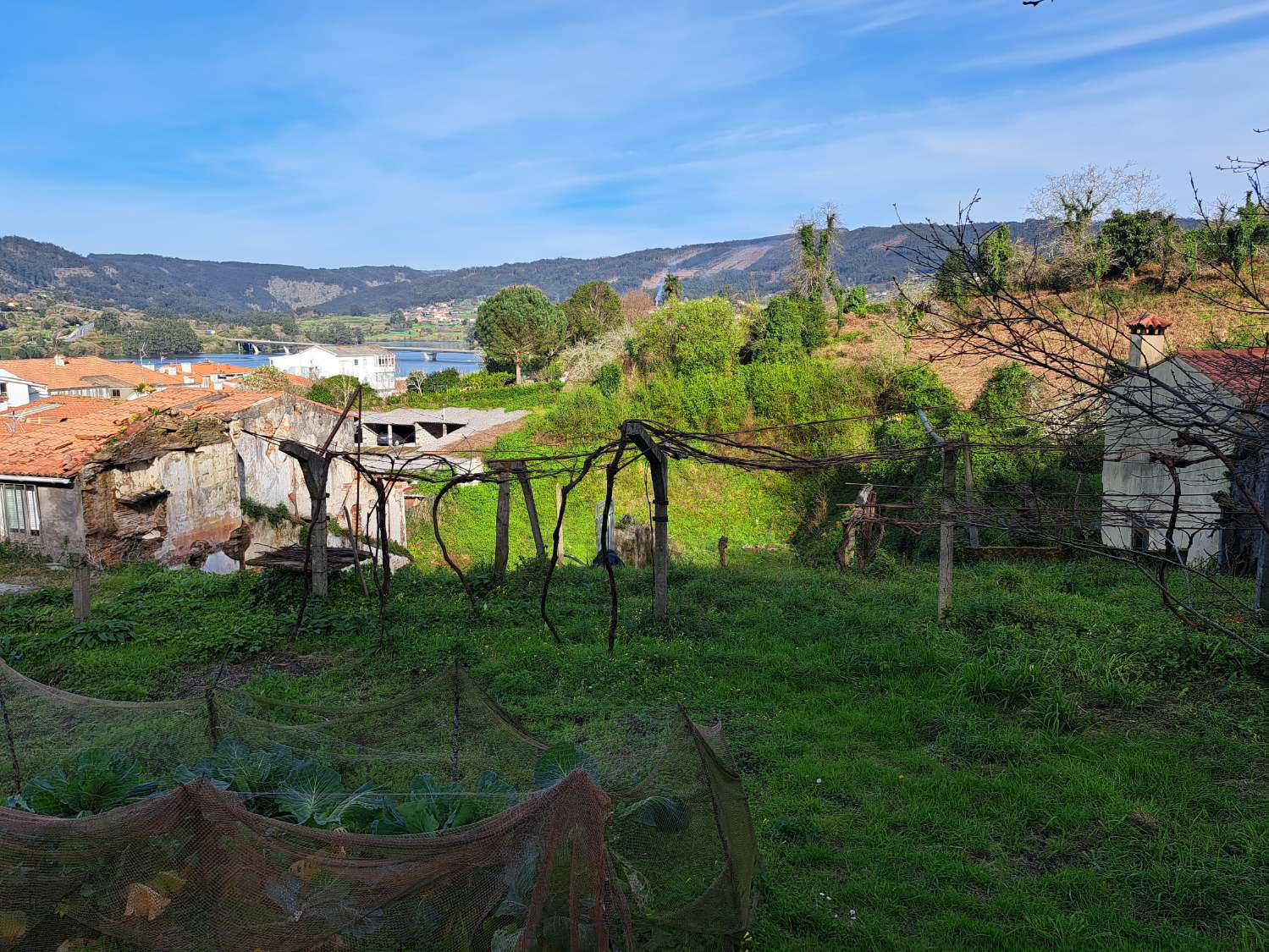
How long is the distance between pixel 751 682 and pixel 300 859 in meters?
5.23

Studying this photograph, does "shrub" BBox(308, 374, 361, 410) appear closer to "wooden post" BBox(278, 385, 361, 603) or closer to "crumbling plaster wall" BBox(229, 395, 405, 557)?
"crumbling plaster wall" BBox(229, 395, 405, 557)

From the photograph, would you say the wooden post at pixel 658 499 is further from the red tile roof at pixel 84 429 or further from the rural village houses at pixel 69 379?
the rural village houses at pixel 69 379

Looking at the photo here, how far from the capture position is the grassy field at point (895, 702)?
4.38 meters

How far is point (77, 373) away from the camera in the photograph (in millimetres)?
57094

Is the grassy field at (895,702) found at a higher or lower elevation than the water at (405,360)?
lower

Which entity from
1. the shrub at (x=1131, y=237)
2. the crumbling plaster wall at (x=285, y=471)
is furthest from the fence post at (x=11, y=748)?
the shrub at (x=1131, y=237)

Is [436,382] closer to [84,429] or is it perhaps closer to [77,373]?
[77,373]

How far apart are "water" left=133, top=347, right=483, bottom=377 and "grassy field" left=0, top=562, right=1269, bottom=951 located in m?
87.1

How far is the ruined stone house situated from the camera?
15117mm

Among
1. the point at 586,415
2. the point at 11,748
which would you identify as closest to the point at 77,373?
the point at 586,415

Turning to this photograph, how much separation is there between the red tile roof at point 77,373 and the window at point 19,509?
42.5 metres

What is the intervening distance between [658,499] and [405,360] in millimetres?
142915

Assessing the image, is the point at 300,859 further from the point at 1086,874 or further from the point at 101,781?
the point at 1086,874

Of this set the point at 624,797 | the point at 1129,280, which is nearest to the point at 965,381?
the point at 1129,280
